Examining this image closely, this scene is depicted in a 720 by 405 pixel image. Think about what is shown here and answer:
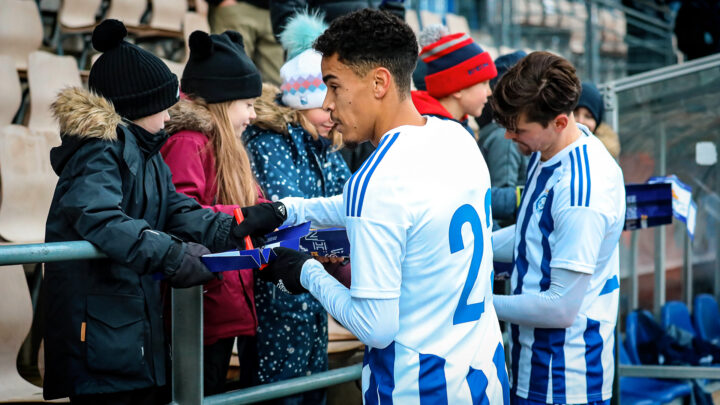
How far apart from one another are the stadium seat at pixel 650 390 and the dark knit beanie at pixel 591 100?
152cm

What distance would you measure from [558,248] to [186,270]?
3.66 feet

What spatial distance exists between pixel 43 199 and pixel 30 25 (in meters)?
1.56

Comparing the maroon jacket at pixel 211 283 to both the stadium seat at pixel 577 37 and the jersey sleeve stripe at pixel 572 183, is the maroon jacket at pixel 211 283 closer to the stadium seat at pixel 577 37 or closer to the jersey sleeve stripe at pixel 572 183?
the jersey sleeve stripe at pixel 572 183

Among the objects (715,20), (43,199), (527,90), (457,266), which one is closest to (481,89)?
(527,90)

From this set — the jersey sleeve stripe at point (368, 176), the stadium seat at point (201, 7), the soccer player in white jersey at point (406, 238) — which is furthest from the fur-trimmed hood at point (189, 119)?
the stadium seat at point (201, 7)

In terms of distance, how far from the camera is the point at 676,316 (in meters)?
5.19

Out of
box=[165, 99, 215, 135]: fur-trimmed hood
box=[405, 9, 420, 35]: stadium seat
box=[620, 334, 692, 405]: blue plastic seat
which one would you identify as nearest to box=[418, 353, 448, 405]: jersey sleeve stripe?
box=[165, 99, 215, 135]: fur-trimmed hood

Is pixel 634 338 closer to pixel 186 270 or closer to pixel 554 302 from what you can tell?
pixel 554 302

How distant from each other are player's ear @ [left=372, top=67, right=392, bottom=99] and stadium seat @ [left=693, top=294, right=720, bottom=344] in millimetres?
4004

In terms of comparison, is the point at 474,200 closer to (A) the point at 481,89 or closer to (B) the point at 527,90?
(B) the point at 527,90

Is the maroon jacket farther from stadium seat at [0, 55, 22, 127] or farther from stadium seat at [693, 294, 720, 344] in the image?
stadium seat at [693, 294, 720, 344]

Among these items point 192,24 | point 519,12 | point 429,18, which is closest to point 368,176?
point 192,24

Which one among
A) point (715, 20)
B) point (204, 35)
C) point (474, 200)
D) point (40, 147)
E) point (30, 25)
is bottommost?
point (474, 200)

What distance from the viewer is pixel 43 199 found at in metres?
4.31
